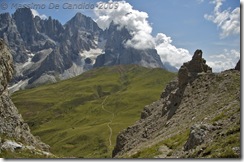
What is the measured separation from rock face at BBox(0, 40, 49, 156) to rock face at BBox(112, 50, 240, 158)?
792 cm

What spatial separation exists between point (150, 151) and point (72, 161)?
17.2ft

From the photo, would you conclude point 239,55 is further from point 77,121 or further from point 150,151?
point 77,121

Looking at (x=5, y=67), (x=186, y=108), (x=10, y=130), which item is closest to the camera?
(x=10, y=130)

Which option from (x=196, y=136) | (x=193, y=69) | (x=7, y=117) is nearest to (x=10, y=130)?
(x=7, y=117)

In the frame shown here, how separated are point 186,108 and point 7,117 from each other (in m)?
15.3

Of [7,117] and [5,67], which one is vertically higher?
[5,67]

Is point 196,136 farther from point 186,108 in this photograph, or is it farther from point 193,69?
point 193,69

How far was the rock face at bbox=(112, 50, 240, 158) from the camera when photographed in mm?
28188

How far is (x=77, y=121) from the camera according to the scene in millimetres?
197000

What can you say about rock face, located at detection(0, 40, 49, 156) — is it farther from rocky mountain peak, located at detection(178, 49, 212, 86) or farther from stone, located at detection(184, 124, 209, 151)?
rocky mountain peak, located at detection(178, 49, 212, 86)

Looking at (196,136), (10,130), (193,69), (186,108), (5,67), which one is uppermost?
(193,69)

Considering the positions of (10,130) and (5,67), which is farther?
(5,67)

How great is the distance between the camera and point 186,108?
3291cm

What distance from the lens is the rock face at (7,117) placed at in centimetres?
2510
